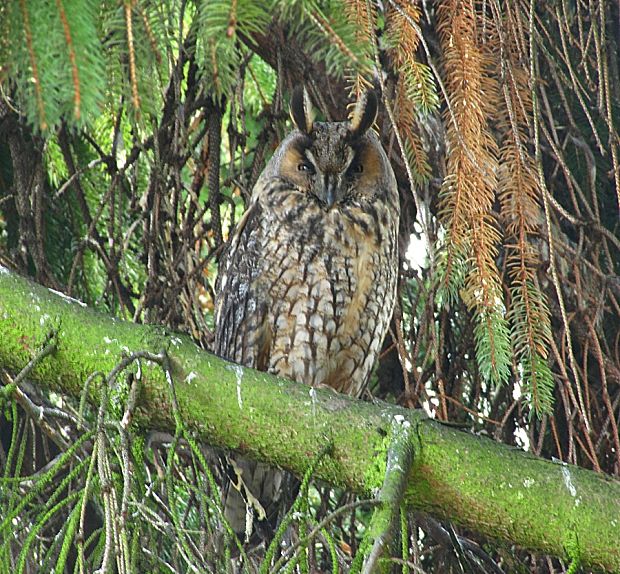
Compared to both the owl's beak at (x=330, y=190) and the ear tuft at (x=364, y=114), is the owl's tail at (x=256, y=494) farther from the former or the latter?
the ear tuft at (x=364, y=114)

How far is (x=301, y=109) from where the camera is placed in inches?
91.7

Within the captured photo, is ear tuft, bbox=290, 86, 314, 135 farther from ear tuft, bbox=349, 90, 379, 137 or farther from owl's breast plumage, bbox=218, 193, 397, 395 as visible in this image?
owl's breast plumage, bbox=218, 193, 397, 395

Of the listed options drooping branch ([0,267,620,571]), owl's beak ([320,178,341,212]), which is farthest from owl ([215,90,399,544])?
drooping branch ([0,267,620,571])

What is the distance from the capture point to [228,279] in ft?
8.27

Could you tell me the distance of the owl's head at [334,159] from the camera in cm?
233

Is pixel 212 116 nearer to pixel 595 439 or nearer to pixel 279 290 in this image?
pixel 279 290

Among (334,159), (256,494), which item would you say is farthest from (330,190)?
(256,494)

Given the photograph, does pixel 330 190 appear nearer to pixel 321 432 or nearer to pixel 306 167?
pixel 306 167

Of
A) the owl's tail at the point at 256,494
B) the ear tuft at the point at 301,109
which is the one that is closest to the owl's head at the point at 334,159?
the ear tuft at the point at 301,109

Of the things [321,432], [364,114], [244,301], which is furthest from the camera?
[244,301]

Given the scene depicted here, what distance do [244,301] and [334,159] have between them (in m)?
0.46

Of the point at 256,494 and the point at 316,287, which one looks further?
the point at 256,494

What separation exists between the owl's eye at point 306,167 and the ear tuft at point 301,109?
0.12 metres

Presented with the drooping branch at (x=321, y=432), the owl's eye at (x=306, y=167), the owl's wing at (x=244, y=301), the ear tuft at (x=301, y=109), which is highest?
the ear tuft at (x=301, y=109)
